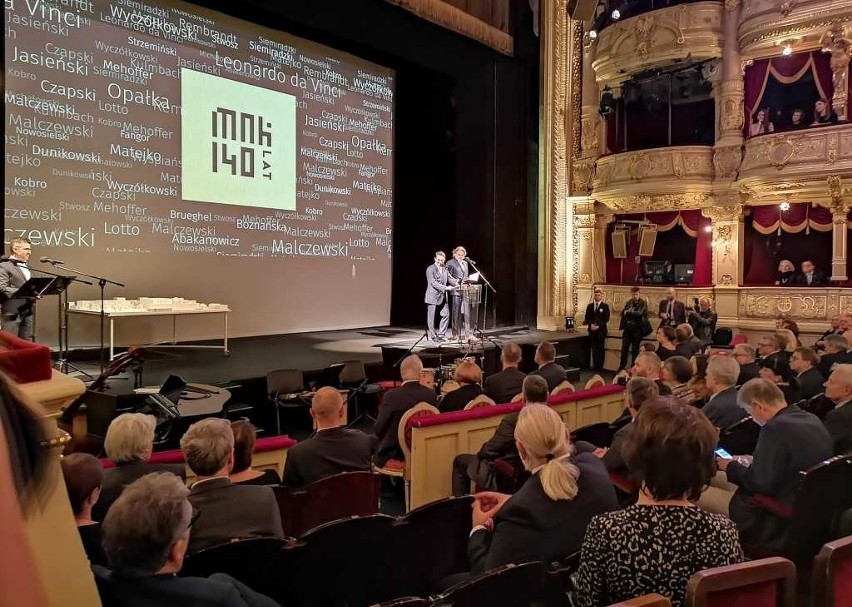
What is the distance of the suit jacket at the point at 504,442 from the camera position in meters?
3.40

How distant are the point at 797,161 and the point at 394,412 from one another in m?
9.30

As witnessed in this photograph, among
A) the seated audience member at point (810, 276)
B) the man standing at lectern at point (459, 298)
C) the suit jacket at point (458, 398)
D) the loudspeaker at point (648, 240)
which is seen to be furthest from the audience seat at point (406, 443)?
the loudspeaker at point (648, 240)

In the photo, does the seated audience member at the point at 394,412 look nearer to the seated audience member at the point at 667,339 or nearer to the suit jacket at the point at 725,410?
the suit jacket at the point at 725,410

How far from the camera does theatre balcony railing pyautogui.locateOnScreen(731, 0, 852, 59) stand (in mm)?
10550

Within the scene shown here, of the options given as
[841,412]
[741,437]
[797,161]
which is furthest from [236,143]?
[797,161]

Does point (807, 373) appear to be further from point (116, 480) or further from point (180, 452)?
point (116, 480)

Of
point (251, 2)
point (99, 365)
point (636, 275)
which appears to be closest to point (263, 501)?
point (99, 365)

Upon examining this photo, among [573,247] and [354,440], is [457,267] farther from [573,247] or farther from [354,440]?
[354,440]

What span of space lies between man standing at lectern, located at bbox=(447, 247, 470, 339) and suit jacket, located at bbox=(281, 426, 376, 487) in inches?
264

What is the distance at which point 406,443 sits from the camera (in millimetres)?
3898

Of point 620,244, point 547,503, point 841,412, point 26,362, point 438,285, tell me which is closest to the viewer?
point 26,362

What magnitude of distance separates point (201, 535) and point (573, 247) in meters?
12.4

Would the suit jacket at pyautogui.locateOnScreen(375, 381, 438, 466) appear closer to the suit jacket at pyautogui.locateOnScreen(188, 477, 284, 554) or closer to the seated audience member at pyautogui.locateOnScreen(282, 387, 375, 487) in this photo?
the seated audience member at pyautogui.locateOnScreen(282, 387, 375, 487)

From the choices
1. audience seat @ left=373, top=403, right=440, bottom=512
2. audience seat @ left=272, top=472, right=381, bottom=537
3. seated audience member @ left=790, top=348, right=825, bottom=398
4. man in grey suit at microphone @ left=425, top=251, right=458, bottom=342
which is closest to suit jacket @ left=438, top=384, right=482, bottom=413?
audience seat @ left=373, top=403, right=440, bottom=512
